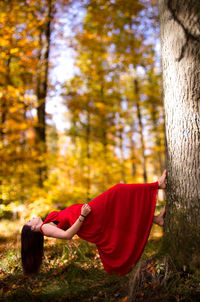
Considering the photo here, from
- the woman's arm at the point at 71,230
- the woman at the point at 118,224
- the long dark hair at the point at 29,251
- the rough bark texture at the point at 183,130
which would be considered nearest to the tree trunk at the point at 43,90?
the long dark hair at the point at 29,251

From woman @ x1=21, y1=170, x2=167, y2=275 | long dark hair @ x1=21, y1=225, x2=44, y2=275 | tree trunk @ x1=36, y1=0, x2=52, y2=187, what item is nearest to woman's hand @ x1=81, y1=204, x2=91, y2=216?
woman @ x1=21, y1=170, x2=167, y2=275

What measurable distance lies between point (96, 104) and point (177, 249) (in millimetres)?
7400

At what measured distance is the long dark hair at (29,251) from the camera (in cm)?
312

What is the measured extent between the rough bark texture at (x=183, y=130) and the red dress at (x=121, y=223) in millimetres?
293

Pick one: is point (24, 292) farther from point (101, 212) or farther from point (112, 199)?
point (112, 199)

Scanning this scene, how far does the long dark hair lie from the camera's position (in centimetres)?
312

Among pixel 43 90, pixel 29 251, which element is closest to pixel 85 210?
pixel 29 251

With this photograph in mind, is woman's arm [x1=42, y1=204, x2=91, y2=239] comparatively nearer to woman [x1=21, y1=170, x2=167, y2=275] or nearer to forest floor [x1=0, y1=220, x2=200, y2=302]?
woman [x1=21, y1=170, x2=167, y2=275]

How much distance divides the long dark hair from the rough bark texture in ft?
5.68

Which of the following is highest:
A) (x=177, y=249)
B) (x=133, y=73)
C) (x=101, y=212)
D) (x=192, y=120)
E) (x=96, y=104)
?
(x=133, y=73)

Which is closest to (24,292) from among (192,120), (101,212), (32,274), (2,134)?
(32,274)

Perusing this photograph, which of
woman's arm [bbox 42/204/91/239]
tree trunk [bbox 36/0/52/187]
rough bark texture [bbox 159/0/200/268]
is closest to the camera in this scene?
rough bark texture [bbox 159/0/200/268]

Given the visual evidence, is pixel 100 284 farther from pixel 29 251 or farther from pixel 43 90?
pixel 43 90

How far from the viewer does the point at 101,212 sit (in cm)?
297
